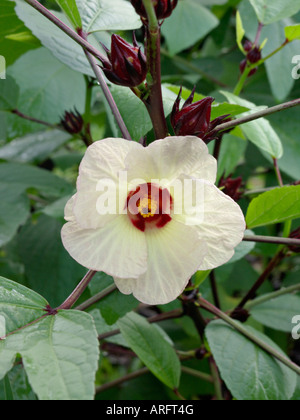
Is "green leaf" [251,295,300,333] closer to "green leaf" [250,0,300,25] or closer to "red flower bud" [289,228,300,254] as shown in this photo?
"red flower bud" [289,228,300,254]

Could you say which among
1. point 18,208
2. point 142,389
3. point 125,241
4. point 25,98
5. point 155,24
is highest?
point 155,24

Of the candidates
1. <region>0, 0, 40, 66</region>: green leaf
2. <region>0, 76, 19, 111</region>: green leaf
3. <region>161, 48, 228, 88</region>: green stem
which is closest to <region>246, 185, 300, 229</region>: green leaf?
<region>0, 0, 40, 66</region>: green leaf

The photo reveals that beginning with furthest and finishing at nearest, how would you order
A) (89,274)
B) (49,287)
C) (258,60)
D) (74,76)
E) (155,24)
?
(74,76) → (49,287) → (258,60) → (89,274) → (155,24)

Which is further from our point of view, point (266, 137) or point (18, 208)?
point (18, 208)

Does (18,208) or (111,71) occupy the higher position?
(111,71)

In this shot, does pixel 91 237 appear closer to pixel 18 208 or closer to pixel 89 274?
pixel 89 274

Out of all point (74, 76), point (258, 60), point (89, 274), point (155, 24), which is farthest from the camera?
point (74, 76)

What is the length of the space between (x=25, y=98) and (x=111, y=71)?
0.75m

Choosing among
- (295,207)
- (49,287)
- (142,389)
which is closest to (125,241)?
(295,207)

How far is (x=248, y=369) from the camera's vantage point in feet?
2.72

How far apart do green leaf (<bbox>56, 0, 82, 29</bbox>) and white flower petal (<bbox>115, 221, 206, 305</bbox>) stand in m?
0.34

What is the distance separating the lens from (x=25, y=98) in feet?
4.33

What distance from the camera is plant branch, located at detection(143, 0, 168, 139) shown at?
1.88ft

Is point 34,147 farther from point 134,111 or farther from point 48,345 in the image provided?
point 48,345
